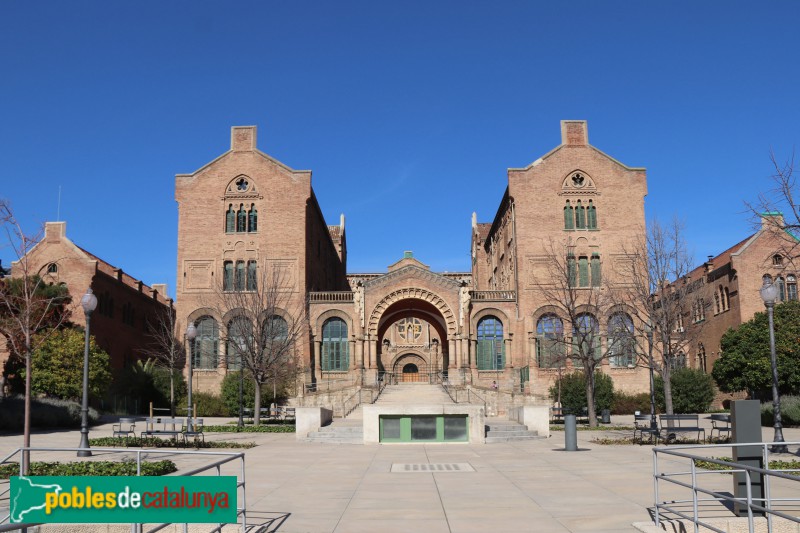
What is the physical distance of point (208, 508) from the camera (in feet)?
22.1

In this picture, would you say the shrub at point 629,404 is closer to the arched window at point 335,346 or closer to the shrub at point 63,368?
the arched window at point 335,346

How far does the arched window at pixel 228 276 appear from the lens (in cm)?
5119

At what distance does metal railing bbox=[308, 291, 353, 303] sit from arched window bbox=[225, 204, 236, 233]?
7.18 meters

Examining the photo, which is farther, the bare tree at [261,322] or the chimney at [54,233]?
the chimney at [54,233]

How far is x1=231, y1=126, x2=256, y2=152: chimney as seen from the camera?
53000mm

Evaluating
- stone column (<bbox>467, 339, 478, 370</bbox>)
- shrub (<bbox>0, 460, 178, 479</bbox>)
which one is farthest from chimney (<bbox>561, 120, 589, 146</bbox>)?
shrub (<bbox>0, 460, 178, 479</bbox>)

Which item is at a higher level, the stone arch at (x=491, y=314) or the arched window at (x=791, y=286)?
the arched window at (x=791, y=286)

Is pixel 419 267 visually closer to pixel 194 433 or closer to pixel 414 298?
pixel 414 298

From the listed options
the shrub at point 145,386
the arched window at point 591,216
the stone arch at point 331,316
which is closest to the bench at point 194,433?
the shrub at point 145,386

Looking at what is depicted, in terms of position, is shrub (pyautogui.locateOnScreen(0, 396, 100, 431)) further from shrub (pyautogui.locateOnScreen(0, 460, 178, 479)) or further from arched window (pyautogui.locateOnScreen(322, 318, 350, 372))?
arched window (pyautogui.locateOnScreen(322, 318, 350, 372))

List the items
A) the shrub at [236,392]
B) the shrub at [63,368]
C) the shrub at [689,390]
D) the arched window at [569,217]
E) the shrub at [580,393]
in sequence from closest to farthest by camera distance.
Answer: the shrub at [63,368]
the shrub at [580,393]
the shrub at [689,390]
the shrub at [236,392]
the arched window at [569,217]

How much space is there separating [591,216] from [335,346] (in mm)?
19875

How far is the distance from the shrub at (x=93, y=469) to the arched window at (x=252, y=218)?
37.1 meters

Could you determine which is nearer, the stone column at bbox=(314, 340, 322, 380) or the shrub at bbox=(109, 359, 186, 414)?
the shrub at bbox=(109, 359, 186, 414)
